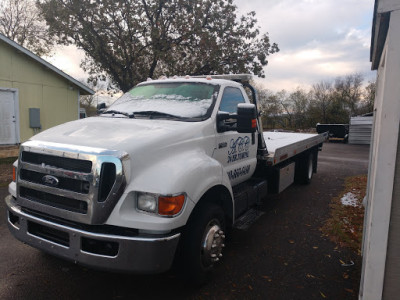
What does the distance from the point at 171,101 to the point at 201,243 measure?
6.25 ft

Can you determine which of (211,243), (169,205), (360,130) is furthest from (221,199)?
(360,130)

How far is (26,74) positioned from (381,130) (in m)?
13.8

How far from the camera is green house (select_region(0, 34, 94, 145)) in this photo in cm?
1206

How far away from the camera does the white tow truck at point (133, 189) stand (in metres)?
2.64

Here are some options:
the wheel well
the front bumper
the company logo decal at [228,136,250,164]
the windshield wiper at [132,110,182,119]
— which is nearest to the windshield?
the windshield wiper at [132,110,182,119]

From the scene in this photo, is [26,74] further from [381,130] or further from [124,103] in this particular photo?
[381,130]

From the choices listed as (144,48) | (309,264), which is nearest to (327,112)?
(144,48)

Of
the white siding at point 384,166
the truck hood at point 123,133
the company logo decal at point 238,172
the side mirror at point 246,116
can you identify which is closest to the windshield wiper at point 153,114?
the truck hood at point 123,133

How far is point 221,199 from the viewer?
371cm

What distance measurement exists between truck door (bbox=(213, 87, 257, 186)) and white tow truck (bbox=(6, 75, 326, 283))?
0.04 metres

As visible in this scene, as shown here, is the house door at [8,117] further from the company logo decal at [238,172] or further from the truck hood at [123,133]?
the company logo decal at [238,172]

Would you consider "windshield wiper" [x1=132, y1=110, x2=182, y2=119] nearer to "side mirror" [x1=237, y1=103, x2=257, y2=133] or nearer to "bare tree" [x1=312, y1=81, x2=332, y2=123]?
"side mirror" [x1=237, y1=103, x2=257, y2=133]

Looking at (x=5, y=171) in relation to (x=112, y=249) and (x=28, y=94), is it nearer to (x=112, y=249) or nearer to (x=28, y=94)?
(x=28, y=94)

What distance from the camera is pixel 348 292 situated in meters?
3.32
